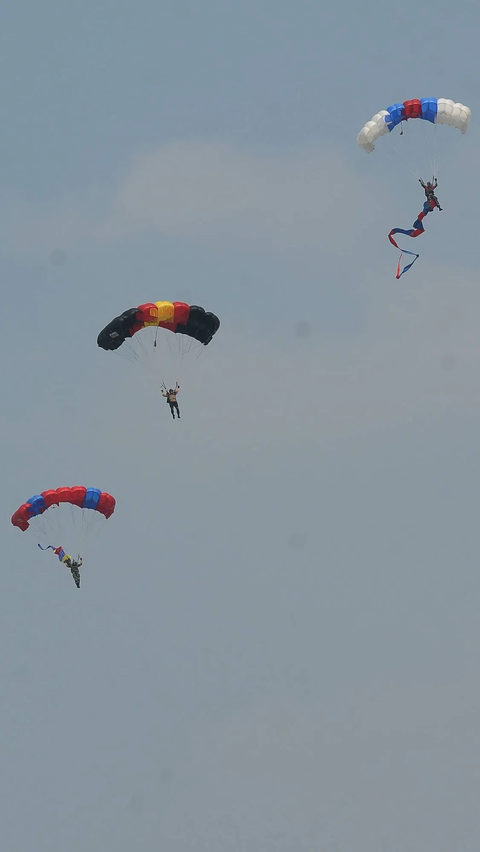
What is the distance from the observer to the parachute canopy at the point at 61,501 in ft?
216

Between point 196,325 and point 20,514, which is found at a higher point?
point 196,325

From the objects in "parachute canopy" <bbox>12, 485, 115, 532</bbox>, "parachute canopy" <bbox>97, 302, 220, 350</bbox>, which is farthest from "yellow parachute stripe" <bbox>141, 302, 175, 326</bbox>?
"parachute canopy" <bbox>12, 485, 115, 532</bbox>

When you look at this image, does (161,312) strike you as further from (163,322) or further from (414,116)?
(414,116)

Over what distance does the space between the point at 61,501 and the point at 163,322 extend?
24.6 ft

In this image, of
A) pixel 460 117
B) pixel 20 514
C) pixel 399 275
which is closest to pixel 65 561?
pixel 20 514

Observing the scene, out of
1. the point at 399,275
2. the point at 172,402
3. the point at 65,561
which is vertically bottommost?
the point at 65,561

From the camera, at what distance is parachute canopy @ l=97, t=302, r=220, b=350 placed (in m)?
62.6

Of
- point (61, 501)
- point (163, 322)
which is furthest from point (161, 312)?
point (61, 501)

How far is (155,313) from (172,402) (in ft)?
9.87

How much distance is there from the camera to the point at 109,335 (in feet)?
205

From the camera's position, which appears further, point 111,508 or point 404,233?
point 111,508

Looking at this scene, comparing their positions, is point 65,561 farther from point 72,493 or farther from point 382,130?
point 382,130

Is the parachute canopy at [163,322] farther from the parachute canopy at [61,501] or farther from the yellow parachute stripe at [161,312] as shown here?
the parachute canopy at [61,501]

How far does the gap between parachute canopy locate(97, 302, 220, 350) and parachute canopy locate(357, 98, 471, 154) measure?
7.84 m
